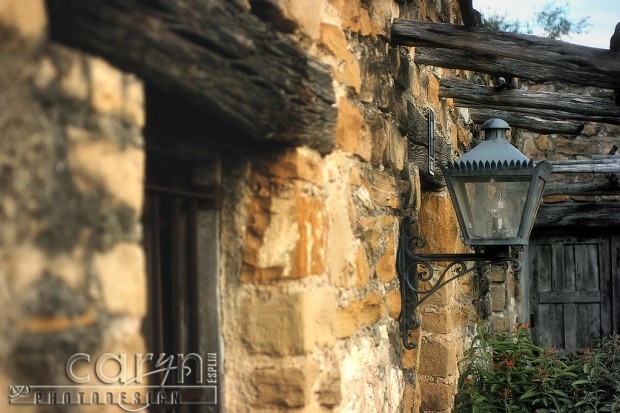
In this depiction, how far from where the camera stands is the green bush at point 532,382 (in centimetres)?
454

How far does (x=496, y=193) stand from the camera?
9.45ft

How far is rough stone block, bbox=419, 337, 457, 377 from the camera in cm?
388

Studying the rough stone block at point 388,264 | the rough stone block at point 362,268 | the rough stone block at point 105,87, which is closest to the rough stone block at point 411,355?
the rough stone block at point 388,264

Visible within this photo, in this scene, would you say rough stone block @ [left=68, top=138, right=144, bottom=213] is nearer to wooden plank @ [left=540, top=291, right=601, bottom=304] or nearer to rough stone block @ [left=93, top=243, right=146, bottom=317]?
rough stone block @ [left=93, top=243, right=146, bottom=317]

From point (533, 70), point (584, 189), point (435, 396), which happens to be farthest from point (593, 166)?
point (533, 70)

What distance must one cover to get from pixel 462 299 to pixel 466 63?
1.78 meters

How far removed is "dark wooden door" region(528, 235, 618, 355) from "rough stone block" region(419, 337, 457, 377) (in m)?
4.27

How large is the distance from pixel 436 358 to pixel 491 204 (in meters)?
1.25

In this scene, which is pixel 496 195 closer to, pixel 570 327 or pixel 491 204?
pixel 491 204

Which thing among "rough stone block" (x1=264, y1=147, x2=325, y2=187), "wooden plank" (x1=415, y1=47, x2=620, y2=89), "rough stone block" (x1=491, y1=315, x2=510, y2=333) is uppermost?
"wooden plank" (x1=415, y1=47, x2=620, y2=89)

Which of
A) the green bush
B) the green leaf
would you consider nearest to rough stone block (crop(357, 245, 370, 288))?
the green bush

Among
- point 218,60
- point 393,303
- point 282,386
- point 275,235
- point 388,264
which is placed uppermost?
point 218,60

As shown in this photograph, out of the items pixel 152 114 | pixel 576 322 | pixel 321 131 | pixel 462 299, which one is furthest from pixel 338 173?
pixel 576 322

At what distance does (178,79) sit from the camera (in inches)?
59.8
